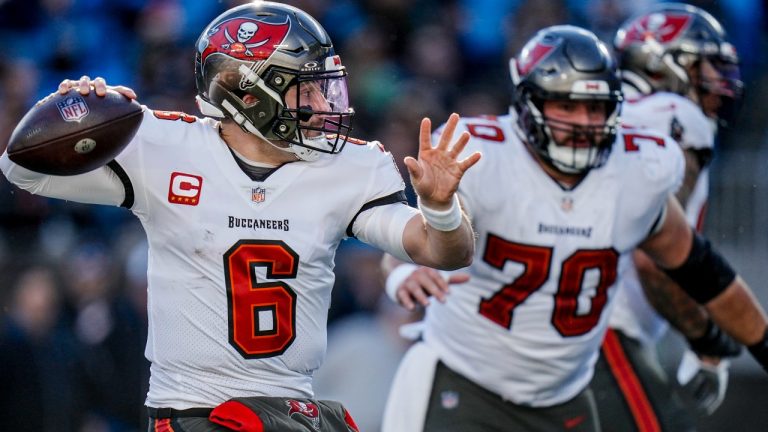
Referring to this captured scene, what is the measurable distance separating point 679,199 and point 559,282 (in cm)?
126

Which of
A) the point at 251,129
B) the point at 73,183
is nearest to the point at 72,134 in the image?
the point at 73,183

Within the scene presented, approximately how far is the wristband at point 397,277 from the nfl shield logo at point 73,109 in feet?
4.59

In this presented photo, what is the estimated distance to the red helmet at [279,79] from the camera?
356 cm

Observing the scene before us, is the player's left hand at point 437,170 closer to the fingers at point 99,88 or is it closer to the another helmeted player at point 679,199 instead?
the fingers at point 99,88

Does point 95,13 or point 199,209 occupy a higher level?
point 199,209

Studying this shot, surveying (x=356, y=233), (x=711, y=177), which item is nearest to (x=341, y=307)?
(x=711, y=177)

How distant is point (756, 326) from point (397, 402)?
4.78 feet

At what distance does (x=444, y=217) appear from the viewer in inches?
130

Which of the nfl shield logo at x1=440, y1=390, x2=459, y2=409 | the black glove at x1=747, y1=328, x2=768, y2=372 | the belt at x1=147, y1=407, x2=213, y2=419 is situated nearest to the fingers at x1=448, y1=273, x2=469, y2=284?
the nfl shield logo at x1=440, y1=390, x2=459, y2=409

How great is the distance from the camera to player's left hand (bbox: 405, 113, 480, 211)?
326cm

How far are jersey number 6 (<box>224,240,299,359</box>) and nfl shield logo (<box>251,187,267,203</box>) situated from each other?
0.41 feet

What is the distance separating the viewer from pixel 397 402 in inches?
183

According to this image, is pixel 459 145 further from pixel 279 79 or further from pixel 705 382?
pixel 705 382

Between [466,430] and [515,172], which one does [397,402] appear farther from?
[515,172]
